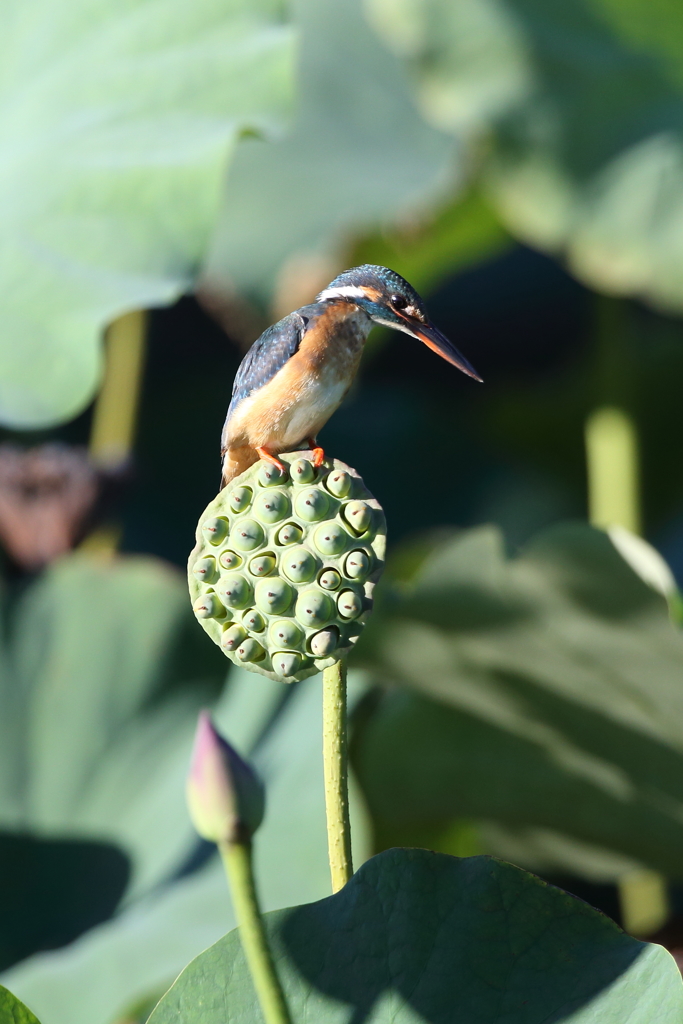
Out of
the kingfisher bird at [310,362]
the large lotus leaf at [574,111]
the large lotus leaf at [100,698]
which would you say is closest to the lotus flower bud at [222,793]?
the kingfisher bird at [310,362]

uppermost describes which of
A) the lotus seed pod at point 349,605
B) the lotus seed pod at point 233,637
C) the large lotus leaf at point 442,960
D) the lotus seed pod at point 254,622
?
the lotus seed pod at point 349,605

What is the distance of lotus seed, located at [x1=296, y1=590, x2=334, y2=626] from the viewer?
0.36 metres

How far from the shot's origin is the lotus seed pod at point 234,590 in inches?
14.5

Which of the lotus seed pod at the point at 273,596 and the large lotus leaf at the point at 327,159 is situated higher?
the lotus seed pod at the point at 273,596

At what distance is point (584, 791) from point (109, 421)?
912 millimetres

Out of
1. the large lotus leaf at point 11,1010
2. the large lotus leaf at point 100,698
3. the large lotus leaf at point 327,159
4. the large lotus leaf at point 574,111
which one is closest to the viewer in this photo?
the large lotus leaf at point 11,1010

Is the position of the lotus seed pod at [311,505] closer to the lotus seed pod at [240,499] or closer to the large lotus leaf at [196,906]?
the lotus seed pod at [240,499]

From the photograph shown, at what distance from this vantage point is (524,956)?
0.48 meters

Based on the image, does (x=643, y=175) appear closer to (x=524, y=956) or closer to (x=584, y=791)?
(x=584, y=791)

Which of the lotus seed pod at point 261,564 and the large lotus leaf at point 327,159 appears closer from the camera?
the lotus seed pod at point 261,564

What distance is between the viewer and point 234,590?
369 millimetres

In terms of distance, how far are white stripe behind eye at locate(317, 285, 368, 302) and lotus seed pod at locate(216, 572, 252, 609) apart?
130mm

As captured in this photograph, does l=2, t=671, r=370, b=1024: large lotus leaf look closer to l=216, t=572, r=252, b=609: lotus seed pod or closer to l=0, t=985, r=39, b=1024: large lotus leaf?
l=0, t=985, r=39, b=1024: large lotus leaf

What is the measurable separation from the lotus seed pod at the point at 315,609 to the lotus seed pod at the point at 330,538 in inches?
0.6
